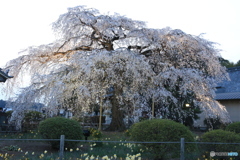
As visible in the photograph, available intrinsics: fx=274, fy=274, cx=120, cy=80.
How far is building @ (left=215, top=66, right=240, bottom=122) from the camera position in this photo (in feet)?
68.9

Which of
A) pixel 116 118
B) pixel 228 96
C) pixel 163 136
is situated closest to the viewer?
pixel 163 136

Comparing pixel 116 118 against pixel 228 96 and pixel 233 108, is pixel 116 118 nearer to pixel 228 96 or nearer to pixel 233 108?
pixel 228 96

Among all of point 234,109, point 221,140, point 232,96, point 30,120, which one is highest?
point 232,96

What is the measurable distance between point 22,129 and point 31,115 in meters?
0.93

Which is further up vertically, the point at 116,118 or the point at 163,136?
the point at 116,118

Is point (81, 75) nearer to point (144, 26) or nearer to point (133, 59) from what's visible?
point (133, 59)

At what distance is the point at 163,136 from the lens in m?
7.27

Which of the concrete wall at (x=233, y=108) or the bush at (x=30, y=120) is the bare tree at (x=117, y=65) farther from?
the concrete wall at (x=233, y=108)

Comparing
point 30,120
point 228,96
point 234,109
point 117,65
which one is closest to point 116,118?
point 117,65

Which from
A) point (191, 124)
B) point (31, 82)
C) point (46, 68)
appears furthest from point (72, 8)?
point (191, 124)

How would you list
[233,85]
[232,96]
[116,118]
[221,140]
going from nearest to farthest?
[221,140] → [116,118] → [232,96] → [233,85]

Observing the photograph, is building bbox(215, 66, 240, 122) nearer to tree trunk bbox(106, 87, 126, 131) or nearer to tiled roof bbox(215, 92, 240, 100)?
tiled roof bbox(215, 92, 240, 100)

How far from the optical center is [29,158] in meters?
7.23

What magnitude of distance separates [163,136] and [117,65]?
658 cm
